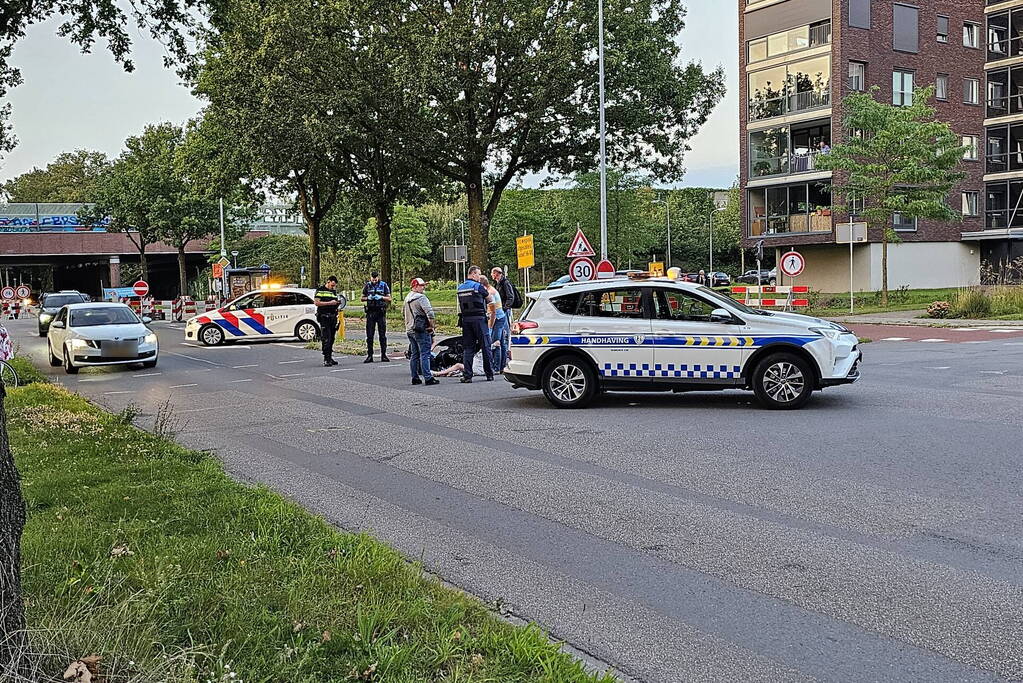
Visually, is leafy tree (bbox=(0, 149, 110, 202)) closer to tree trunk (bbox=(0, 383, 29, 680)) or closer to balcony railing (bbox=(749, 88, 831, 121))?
balcony railing (bbox=(749, 88, 831, 121))

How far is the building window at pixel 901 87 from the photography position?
45.2 m

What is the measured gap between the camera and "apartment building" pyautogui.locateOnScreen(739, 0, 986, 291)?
144 ft

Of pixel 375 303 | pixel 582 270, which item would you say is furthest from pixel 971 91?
pixel 375 303

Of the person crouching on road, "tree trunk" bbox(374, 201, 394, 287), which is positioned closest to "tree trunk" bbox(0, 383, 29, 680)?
the person crouching on road

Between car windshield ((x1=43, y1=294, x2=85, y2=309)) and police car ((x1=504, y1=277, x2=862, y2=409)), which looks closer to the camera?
police car ((x1=504, y1=277, x2=862, y2=409))

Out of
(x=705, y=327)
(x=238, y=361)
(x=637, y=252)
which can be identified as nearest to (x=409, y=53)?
(x=238, y=361)

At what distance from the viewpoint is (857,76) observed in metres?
43.8

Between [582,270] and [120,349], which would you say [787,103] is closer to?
[582,270]

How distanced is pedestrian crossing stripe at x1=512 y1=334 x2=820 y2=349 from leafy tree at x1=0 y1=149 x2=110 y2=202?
92890 millimetres

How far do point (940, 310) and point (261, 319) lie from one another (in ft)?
64.6

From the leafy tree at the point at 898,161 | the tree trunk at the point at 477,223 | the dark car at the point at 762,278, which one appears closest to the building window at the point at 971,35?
the dark car at the point at 762,278

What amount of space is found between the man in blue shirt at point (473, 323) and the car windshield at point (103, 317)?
347 inches

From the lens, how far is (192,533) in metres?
5.98

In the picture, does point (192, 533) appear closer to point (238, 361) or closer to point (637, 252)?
point (238, 361)
